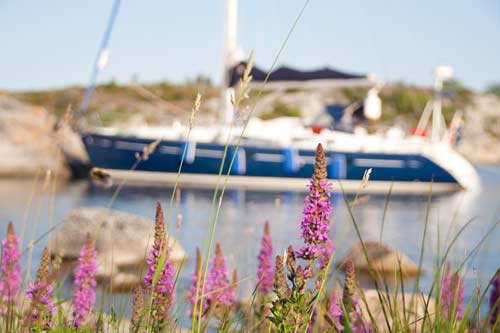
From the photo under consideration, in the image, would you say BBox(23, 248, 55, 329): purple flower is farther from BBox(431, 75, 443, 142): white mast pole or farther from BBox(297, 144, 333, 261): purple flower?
BBox(431, 75, 443, 142): white mast pole

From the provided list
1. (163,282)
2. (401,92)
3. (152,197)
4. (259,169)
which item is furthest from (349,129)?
(401,92)

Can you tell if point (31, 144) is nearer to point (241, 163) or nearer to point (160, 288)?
point (241, 163)

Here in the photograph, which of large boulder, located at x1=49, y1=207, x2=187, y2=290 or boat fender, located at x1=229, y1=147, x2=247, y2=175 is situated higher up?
boat fender, located at x1=229, y1=147, x2=247, y2=175

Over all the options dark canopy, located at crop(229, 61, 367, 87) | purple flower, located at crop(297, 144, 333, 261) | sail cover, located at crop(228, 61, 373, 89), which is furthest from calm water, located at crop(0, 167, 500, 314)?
purple flower, located at crop(297, 144, 333, 261)

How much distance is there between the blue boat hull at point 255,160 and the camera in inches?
1109

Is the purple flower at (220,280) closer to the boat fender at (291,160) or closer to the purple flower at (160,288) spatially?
the purple flower at (160,288)

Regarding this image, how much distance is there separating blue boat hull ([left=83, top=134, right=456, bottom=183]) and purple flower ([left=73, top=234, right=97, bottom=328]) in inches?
948

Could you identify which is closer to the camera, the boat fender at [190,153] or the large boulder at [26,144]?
the boat fender at [190,153]

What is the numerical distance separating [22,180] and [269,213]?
13806 millimetres

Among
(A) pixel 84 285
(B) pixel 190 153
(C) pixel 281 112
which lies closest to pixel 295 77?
(B) pixel 190 153

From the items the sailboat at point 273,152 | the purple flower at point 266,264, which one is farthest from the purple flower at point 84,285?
the sailboat at point 273,152

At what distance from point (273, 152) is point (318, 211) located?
25868 millimetres

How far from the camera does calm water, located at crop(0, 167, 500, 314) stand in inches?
524

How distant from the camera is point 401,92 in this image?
65.2 meters
